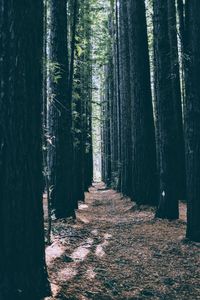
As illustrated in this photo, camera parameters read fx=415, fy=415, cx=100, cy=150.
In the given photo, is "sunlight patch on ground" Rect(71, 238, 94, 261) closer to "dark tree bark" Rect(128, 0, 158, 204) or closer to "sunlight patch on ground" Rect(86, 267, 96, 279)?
"sunlight patch on ground" Rect(86, 267, 96, 279)

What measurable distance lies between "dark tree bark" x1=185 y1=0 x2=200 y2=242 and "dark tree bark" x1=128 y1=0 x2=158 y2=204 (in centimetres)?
522

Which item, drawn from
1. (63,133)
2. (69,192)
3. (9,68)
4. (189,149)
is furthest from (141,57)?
(9,68)

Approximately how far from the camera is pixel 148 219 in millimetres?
11086

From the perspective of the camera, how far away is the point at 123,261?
701 centimetres

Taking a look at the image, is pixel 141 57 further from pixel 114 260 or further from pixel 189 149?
pixel 114 260

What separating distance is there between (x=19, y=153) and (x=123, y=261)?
3.58 metres

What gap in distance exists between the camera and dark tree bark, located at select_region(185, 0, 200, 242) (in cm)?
774

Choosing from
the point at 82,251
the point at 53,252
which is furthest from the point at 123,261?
the point at 53,252

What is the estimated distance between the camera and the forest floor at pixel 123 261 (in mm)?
5383

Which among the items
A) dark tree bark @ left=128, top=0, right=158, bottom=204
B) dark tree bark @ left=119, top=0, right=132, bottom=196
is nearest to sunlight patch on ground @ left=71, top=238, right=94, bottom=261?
dark tree bark @ left=128, top=0, right=158, bottom=204

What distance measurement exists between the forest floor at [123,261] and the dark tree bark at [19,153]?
2.08 feet

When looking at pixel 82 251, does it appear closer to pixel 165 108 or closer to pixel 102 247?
pixel 102 247

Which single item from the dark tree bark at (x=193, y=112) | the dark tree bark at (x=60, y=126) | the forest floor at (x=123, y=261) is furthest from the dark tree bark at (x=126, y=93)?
the dark tree bark at (x=193, y=112)

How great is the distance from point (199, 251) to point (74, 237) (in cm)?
264
